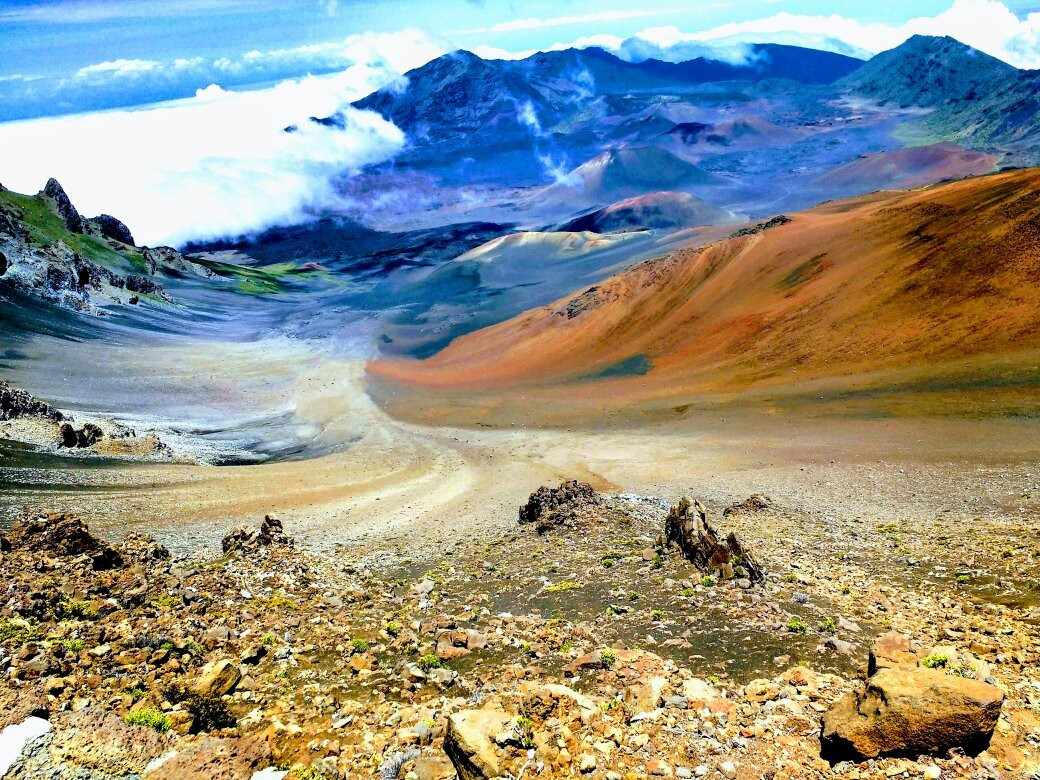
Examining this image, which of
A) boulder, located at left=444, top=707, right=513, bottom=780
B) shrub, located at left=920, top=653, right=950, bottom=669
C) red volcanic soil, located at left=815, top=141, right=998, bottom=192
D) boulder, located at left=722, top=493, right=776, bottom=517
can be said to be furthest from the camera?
red volcanic soil, located at left=815, top=141, right=998, bottom=192

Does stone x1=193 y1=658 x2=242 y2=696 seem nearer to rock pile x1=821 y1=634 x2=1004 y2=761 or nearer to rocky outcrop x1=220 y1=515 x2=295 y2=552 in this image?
rock pile x1=821 y1=634 x2=1004 y2=761

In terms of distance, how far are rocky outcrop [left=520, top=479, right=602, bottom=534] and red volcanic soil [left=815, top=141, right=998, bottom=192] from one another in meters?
162

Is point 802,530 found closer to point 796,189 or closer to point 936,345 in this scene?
point 936,345

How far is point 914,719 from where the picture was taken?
25.6 ft

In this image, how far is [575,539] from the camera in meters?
21.8

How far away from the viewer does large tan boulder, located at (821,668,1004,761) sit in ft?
25.1

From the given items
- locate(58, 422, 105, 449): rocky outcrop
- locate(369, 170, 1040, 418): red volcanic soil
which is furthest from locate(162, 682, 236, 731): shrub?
locate(369, 170, 1040, 418): red volcanic soil

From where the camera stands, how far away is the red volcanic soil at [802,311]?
1540 inches

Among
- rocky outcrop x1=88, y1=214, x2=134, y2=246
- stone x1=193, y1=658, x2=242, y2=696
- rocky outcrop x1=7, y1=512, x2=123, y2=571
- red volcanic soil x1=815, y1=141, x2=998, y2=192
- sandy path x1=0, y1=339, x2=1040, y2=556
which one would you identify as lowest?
sandy path x1=0, y1=339, x2=1040, y2=556

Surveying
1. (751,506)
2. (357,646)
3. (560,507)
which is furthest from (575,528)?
(357,646)

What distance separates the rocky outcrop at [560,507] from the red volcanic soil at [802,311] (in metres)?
22.4

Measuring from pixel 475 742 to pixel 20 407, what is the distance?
4413cm

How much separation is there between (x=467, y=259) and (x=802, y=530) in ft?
366

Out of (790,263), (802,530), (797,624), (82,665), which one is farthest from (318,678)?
(790,263)
